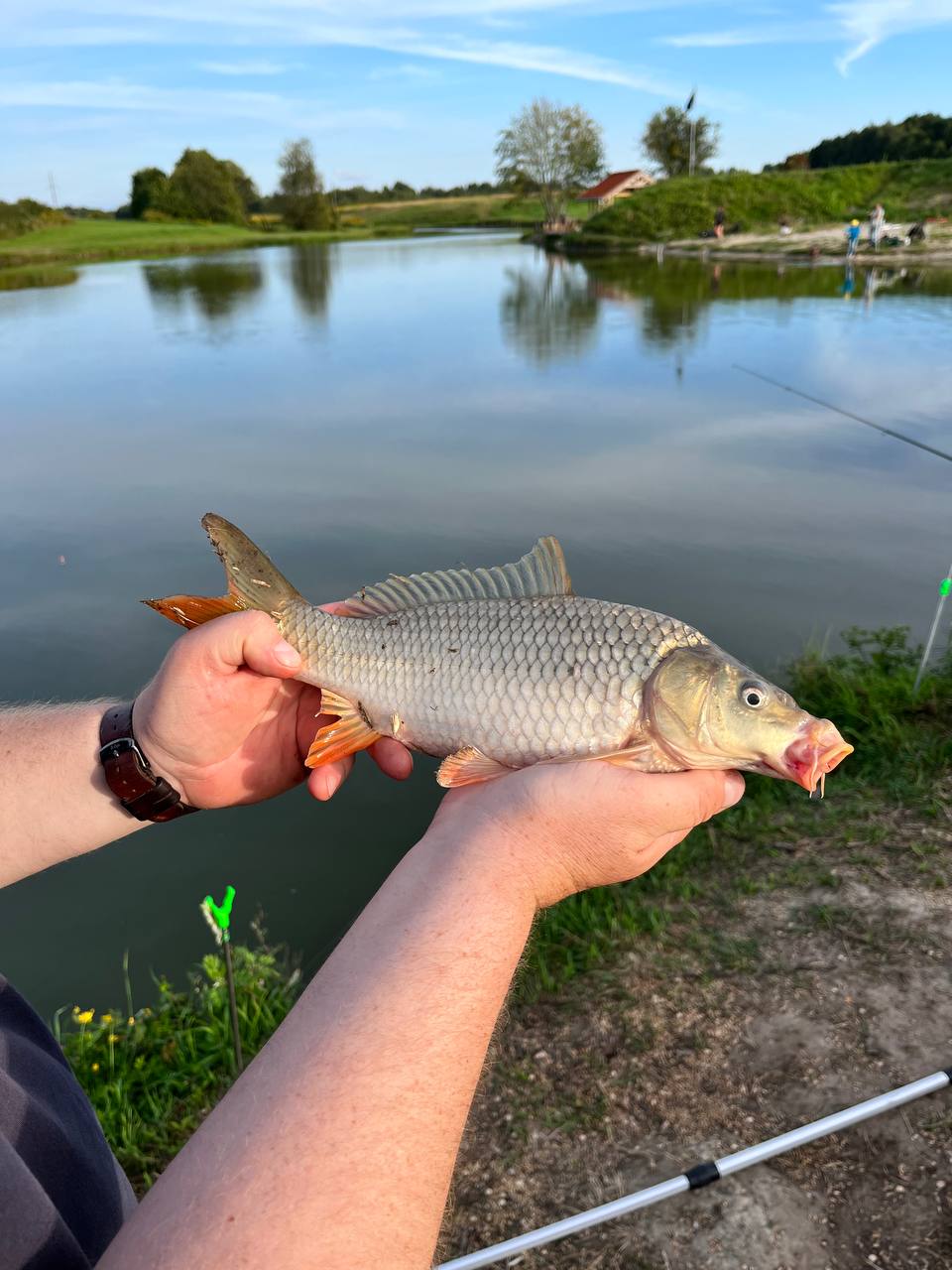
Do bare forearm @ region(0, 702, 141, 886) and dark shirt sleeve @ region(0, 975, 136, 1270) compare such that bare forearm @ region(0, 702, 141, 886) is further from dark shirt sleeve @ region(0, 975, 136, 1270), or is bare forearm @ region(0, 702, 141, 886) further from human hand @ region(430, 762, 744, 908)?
human hand @ region(430, 762, 744, 908)

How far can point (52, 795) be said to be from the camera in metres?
1.79

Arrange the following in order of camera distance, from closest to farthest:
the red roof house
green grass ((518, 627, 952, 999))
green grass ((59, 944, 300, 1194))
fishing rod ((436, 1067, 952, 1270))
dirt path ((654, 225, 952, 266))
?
fishing rod ((436, 1067, 952, 1270)), green grass ((59, 944, 300, 1194)), green grass ((518, 627, 952, 999)), dirt path ((654, 225, 952, 266)), the red roof house

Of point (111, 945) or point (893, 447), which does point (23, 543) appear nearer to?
point (111, 945)

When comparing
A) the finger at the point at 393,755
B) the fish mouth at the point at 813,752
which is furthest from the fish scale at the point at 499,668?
the fish mouth at the point at 813,752

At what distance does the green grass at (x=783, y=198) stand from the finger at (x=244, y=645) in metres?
39.6

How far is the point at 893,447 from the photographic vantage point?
28.6 feet

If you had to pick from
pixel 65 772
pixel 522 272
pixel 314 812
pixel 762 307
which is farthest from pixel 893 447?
pixel 522 272

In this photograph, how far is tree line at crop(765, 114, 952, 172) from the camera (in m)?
43.9

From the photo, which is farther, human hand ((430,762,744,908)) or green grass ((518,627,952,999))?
green grass ((518,627,952,999))

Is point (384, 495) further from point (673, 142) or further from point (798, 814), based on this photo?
point (673, 142)

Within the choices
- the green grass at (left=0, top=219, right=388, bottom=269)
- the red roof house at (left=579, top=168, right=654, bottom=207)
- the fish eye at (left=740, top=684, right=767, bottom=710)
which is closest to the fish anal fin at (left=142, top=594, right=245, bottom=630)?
the fish eye at (left=740, top=684, right=767, bottom=710)

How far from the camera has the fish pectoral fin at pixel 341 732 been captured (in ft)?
6.65

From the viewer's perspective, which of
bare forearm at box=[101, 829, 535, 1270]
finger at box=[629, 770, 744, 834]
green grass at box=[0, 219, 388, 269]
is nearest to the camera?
bare forearm at box=[101, 829, 535, 1270]

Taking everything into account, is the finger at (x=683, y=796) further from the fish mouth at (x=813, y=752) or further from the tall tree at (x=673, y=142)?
the tall tree at (x=673, y=142)
